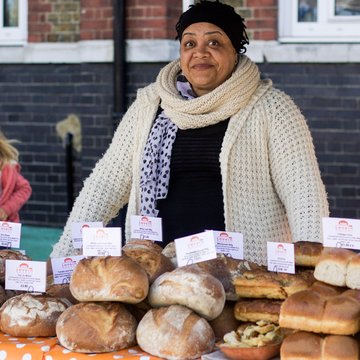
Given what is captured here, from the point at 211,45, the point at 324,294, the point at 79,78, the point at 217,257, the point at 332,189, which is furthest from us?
the point at 79,78

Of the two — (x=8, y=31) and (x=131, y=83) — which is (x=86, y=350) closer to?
(x=131, y=83)

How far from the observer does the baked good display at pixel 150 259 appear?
3.11m

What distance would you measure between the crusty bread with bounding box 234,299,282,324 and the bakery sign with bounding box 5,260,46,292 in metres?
0.68

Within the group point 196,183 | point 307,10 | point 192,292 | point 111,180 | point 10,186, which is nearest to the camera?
point 192,292

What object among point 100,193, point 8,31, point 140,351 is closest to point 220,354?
point 140,351

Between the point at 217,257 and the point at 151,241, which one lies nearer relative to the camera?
the point at 217,257

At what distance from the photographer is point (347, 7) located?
7578 millimetres

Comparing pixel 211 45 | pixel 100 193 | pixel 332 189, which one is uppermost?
pixel 211 45

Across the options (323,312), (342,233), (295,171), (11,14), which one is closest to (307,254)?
(342,233)

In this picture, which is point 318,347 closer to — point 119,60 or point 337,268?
point 337,268

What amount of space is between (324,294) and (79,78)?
5851mm

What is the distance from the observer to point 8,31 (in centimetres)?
883

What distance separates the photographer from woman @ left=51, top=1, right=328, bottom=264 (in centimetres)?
384

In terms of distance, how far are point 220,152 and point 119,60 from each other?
4062 millimetres
